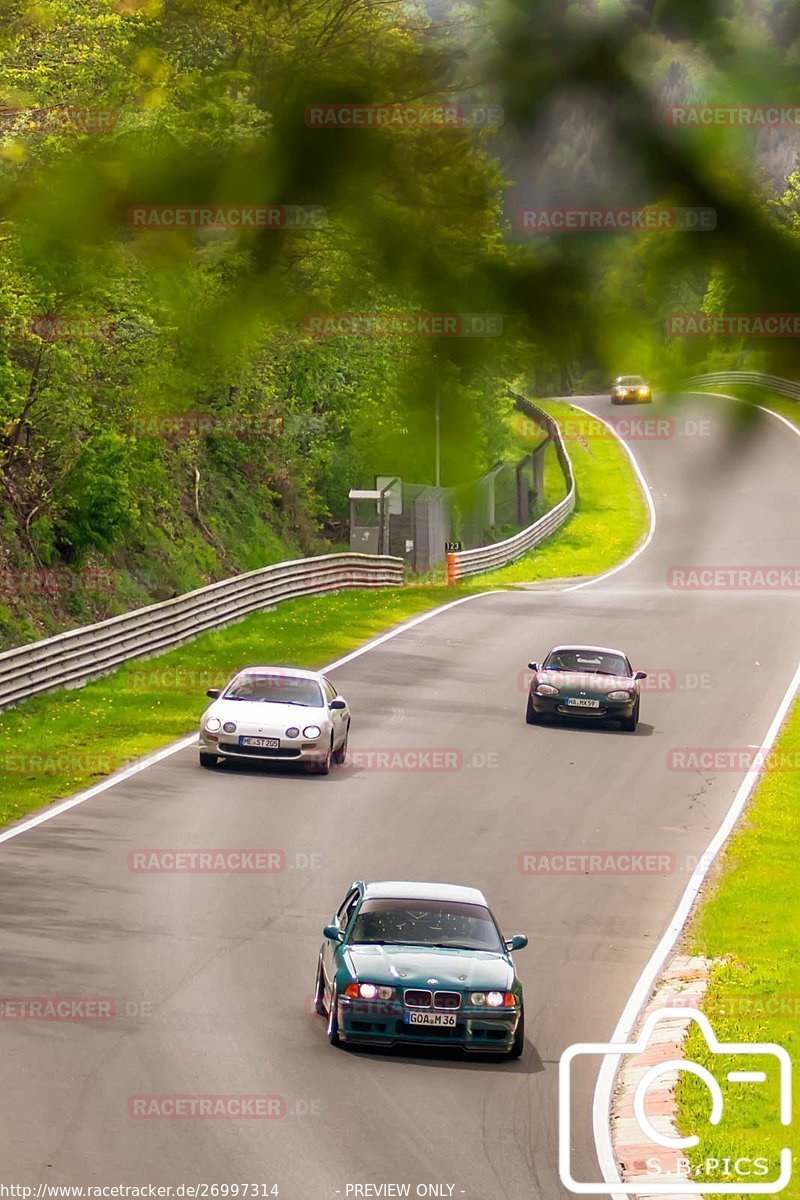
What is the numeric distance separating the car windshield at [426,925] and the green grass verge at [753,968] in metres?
2.04

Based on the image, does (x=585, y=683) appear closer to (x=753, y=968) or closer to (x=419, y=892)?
(x=753, y=968)

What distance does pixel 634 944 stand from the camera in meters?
17.3

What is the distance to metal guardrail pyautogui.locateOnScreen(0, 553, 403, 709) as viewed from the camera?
30.2 meters

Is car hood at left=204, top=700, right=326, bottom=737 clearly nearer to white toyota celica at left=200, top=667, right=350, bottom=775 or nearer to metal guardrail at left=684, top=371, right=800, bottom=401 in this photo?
white toyota celica at left=200, top=667, right=350, bottom=775

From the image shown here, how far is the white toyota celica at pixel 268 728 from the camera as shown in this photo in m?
24.9

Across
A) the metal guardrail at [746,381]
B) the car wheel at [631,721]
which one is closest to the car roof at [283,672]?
the car wheel at [631,721]

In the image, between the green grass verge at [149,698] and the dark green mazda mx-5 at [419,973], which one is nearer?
the dark green mazda mx-5 at [419,973]

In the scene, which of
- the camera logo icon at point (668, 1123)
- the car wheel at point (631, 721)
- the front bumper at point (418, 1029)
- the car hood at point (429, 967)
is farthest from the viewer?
the car wheel at point (631, 721)

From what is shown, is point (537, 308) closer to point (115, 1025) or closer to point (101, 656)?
point (115, 1025)

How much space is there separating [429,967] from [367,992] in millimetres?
769

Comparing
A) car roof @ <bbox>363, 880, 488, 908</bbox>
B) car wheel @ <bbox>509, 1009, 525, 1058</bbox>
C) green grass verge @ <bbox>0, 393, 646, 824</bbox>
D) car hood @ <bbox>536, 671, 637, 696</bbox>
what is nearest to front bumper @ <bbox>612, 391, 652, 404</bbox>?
green grass verge @ <bbox>0, 393, 646, 824</bbox>

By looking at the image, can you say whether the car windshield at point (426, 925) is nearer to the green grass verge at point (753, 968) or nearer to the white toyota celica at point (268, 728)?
the green grass verge at point (753, 968)

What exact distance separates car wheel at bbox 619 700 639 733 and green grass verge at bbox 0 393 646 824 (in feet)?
11.7

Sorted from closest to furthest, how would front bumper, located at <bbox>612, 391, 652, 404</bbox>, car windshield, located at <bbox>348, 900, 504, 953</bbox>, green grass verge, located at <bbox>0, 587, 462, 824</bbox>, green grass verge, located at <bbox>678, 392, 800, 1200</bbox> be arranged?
front bumper, located at <bbox>612, 391, 652, 404</bbox>, green grass verge, located at <bbox>678, 392, 800, 1200</bbox>, car windshield, located at <bbox>348, 900, 504, 953</bbox>, green grass verge, located at <bbox>0, 587, 462, 824</bbox>
